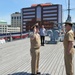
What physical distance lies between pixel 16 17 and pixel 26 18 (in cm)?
2483

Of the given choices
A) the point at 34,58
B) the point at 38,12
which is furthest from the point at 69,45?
the point at 38,12

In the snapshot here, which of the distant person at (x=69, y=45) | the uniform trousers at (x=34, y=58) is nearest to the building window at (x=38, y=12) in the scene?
the uniform trousers at (x=34, y=58)

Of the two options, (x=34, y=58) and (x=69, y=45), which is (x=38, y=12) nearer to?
(x=34, y=58)

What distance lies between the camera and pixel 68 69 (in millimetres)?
6316

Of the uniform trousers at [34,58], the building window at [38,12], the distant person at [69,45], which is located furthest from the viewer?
the building window at [38,12]

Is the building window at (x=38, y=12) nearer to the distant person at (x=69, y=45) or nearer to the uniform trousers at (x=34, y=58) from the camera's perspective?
the uniform trousers at (x=34, y=58)

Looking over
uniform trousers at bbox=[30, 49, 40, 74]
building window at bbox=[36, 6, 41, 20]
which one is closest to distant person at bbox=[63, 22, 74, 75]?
uniform trousers at bbox=[30, 49, 40, 74]

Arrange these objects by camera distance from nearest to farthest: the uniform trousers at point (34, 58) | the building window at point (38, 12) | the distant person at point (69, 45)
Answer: the distant person at point (69, 45) → the uniform trousers at point (34, 58) → the building window at point (38, 12)

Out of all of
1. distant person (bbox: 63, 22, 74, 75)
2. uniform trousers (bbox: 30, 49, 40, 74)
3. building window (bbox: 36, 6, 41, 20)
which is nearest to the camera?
distant person (bbox: 63, 22, 74, 75)

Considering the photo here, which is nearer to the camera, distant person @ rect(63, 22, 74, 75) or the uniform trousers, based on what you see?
distant person @ rect(63, 22, 74, 75)

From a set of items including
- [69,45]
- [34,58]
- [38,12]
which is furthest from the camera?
[38,12]

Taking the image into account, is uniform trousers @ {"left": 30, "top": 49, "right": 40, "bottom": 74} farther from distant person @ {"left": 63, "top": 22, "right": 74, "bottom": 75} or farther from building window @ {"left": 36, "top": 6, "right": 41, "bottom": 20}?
building window @ {"left": 36, "top": 6, "right": 41, "bottom": 20}

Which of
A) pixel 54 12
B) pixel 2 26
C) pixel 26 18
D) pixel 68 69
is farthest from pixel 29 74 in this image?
pixel 26 18

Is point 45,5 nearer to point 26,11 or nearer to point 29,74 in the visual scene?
point 26,11
